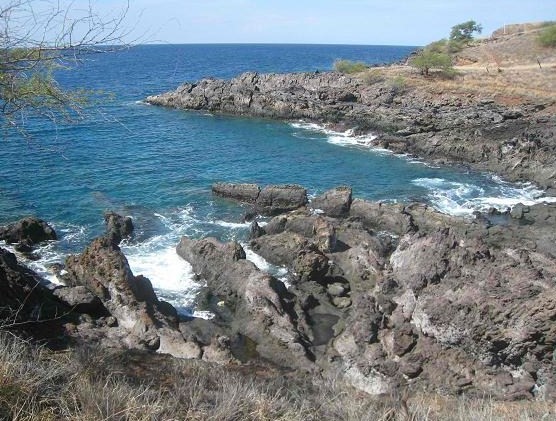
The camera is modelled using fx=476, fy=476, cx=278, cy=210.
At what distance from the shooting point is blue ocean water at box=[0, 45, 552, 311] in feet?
93.5

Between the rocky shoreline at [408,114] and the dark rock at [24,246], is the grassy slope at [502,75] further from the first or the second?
the dark rock at [24,246]

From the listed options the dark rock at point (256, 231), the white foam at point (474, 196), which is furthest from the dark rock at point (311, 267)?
the white foam at point (474, 196)

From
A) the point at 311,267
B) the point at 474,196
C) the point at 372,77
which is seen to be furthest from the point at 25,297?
the point at 372,77

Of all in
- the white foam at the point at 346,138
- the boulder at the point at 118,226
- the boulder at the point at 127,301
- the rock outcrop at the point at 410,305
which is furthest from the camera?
the white foam at the point at 346,138

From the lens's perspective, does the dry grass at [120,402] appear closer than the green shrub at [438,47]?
Yes

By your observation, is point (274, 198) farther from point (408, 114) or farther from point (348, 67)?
point (348, 67)

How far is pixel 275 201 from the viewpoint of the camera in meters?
32.6

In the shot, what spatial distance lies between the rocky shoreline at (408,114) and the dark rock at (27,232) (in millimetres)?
34429

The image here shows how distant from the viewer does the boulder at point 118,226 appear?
2773cm

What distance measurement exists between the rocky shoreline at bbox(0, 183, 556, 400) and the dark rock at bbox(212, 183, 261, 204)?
30.1ft

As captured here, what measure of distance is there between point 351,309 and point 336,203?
38.4 ft

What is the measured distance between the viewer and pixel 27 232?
26.5 m

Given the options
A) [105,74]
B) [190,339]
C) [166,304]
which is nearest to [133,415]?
[190,339]

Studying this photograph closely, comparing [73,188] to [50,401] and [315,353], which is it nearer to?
[315,353]
